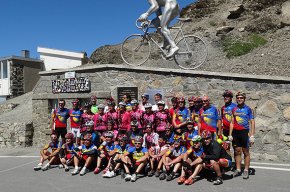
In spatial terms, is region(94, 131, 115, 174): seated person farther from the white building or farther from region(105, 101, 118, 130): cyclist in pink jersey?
the white building

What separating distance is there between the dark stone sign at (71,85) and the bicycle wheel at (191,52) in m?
3.24

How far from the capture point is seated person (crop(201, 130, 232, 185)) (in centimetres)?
606

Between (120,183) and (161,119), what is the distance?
1.68 m

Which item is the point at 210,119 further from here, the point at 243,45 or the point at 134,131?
the point at 243,45

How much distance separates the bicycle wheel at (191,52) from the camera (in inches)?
377

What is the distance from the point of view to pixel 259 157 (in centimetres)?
821

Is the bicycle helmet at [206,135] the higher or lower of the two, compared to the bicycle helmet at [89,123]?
lower

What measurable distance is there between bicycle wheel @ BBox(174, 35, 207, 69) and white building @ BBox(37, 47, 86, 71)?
17793mm

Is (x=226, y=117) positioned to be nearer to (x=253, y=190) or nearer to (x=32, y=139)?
(x=253, y=190)

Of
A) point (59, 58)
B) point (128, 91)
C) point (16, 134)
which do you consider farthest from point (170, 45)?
point (59, 58)

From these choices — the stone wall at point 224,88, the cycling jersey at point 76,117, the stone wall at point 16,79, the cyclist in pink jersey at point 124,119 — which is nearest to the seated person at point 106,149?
the cyclist in pink jersey at point 124,119

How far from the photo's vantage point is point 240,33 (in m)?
17.6

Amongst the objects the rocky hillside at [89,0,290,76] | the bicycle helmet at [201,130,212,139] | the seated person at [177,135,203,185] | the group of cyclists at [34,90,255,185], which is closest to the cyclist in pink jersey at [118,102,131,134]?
Result: the group of cyclists at [34,90,255,185]

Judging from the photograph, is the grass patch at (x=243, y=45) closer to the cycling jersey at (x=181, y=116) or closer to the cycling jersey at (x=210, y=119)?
the cycling jersey at (x=181, y=116)
